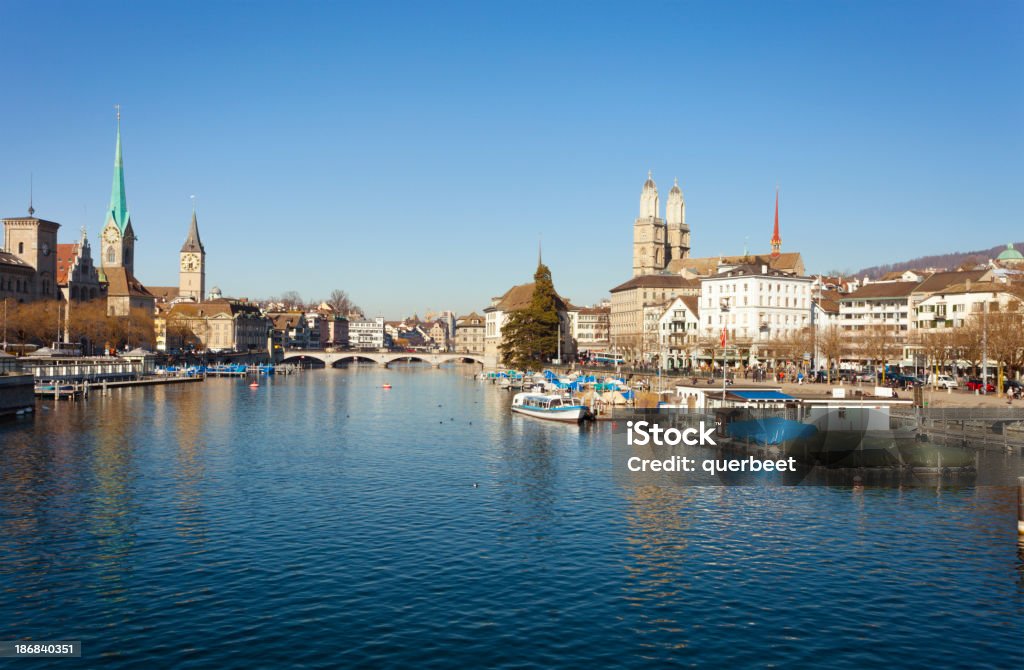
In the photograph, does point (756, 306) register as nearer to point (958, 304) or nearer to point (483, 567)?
point (958, 304)

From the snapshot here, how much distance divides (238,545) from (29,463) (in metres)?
25.3

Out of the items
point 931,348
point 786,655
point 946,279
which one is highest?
point 946,279

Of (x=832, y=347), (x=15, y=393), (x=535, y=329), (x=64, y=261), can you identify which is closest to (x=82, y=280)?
(x=64, y=261)

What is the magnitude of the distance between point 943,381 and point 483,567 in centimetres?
7552

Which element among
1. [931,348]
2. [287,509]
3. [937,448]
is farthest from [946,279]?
[287,509]

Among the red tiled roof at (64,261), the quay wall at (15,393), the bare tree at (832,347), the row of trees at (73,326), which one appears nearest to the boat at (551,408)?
the bare tree at (832,347)

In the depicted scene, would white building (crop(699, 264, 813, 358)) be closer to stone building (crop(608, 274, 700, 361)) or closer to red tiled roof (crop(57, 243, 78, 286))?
stone building (crop(608, 274, 700, 361))

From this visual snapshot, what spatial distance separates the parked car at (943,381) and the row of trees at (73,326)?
4693 inches

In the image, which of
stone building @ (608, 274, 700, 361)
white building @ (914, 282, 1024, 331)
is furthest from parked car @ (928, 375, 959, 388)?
stone building @ (608, 274, 700, 361)

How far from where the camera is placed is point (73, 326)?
464 feet

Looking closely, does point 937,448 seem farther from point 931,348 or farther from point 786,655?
point 931,348

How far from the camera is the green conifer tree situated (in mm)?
137625

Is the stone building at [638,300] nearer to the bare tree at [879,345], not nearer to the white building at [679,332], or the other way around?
the white building at [679,332]

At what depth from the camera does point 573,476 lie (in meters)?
49.2
